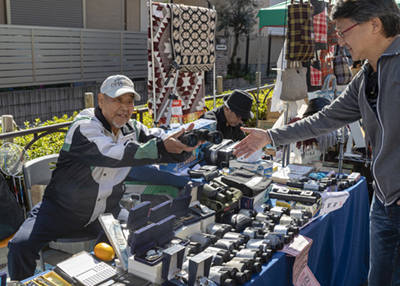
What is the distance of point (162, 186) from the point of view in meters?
2.68

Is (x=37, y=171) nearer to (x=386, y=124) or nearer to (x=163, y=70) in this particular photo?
(x=163, y=70)

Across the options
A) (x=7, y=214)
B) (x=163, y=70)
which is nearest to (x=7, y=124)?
(x=7, y=214)

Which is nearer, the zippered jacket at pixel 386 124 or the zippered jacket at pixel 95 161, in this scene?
the zippered jacket at pixel 386 124

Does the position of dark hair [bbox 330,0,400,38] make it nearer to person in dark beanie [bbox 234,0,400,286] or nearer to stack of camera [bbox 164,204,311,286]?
person in dark beanie [bbox 234,0,400,286]

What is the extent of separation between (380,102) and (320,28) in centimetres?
257

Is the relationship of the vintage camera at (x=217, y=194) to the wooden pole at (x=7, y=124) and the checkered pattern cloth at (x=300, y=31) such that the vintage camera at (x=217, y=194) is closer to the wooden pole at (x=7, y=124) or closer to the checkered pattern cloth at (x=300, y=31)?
the checkered pattern cloth at (x=300, y=31)

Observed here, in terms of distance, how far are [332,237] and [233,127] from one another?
2000 millimetres

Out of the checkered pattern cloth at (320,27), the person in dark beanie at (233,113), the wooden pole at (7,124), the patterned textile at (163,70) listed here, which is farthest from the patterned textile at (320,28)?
the wooden pole at (7,124)

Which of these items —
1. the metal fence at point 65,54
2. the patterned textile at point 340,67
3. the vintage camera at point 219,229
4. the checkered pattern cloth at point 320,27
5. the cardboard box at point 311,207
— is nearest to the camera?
the vintage camera at point 219,229

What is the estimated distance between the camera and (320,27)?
157 inches

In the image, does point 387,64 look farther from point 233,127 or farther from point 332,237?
point 233,127

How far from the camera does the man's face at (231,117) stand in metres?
4.18

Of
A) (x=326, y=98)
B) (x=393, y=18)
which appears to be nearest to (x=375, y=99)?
(x=393, y=18)

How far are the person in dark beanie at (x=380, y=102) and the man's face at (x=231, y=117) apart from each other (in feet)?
7.28
